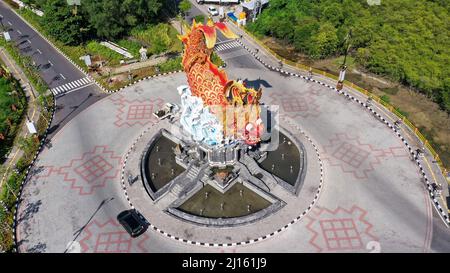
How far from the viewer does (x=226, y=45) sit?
3789 inches

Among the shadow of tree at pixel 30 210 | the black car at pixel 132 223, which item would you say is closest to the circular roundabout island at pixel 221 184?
the black car at pixel 132 223

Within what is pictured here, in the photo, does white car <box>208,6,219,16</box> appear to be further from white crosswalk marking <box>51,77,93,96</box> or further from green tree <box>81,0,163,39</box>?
white crosswalk marking <box>51,77,93,96</box>

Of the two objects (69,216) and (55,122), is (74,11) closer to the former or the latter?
(55,122)

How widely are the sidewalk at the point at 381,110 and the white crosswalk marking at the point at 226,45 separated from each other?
6.48ft

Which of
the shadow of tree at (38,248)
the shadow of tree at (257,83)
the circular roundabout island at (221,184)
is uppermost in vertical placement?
the shadow of tree at (257,83)

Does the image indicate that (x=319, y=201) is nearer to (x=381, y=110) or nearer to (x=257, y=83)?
(x=381, y=110)

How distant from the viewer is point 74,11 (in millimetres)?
93125

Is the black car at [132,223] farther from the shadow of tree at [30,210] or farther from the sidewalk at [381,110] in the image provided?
the sidewalk at [381,110]

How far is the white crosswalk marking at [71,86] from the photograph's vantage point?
270 feet

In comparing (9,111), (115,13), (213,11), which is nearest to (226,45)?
(213,11)

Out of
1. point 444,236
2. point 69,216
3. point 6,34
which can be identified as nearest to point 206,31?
point 69,216

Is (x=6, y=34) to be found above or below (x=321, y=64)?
below

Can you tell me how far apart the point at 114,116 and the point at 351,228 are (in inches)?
1854
